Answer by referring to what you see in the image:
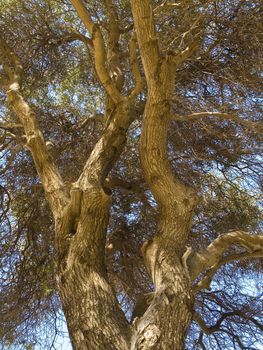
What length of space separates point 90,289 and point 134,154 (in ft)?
11.0

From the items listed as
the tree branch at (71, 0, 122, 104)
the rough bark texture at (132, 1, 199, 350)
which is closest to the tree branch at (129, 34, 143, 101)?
the tree branch at (71, 0, 122, 104)

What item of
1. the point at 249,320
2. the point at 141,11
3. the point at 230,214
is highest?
the point at 230,214

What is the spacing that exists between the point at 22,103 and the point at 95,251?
6.09ft

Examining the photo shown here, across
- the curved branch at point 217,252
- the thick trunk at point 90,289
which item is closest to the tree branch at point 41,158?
the thick trunk at point 90,289

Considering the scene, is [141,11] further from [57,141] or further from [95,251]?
[57,141]

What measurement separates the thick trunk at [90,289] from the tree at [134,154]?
0.05ft

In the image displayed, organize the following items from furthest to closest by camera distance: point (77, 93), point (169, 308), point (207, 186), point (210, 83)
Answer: point (77, 93) < point (207, 186) < point (210, 83) < point (169, 308)

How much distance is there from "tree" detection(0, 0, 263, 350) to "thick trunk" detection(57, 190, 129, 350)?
0.05ft

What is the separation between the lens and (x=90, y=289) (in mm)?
3219

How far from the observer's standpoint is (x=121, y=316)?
3.15m

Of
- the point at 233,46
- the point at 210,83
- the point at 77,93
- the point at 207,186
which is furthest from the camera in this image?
the point at 77,93

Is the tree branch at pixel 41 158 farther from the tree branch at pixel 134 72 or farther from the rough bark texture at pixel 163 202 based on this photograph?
the tree branch at pixel 134 72

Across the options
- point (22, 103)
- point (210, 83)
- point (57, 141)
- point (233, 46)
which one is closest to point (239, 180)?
point (210, 83)

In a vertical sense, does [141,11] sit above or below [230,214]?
below
